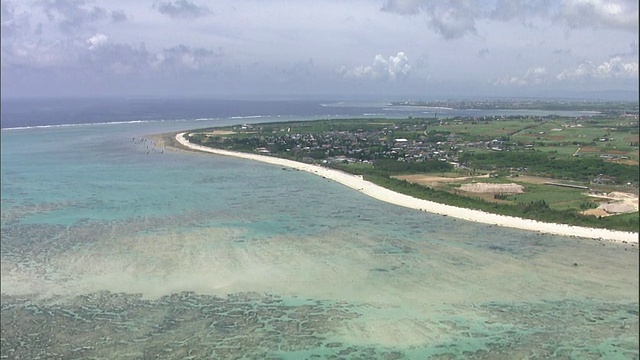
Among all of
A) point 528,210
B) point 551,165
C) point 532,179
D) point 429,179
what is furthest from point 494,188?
point 551,165

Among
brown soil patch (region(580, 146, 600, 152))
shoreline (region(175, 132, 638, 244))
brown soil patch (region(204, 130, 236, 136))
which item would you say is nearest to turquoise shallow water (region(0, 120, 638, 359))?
shoreline (region(175, 132, 638, 244))

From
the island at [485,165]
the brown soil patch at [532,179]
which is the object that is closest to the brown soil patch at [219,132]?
the island at [485,165]

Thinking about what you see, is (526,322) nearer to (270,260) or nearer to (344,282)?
(344,282)

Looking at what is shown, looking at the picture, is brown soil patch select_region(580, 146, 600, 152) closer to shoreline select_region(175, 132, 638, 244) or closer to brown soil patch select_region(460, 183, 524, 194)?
brown soil patch select_region(460, 183, 524, 194)

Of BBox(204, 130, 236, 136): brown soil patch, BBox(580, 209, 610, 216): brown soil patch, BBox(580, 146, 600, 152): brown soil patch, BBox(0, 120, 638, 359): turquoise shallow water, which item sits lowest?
BBox(0, 120, 638, 359): turquoise shallow water

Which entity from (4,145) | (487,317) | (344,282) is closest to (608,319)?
(487,317)

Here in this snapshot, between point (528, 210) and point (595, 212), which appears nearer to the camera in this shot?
point (595, 212)

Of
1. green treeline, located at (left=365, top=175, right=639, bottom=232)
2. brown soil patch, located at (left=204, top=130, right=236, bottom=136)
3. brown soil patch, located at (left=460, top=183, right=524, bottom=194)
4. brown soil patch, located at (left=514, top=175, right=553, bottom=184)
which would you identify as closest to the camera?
green treeline, located at (left=365, top=175, right=639, bottom=232)

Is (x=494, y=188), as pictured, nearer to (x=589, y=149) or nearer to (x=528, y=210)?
(x=528, y=210)
